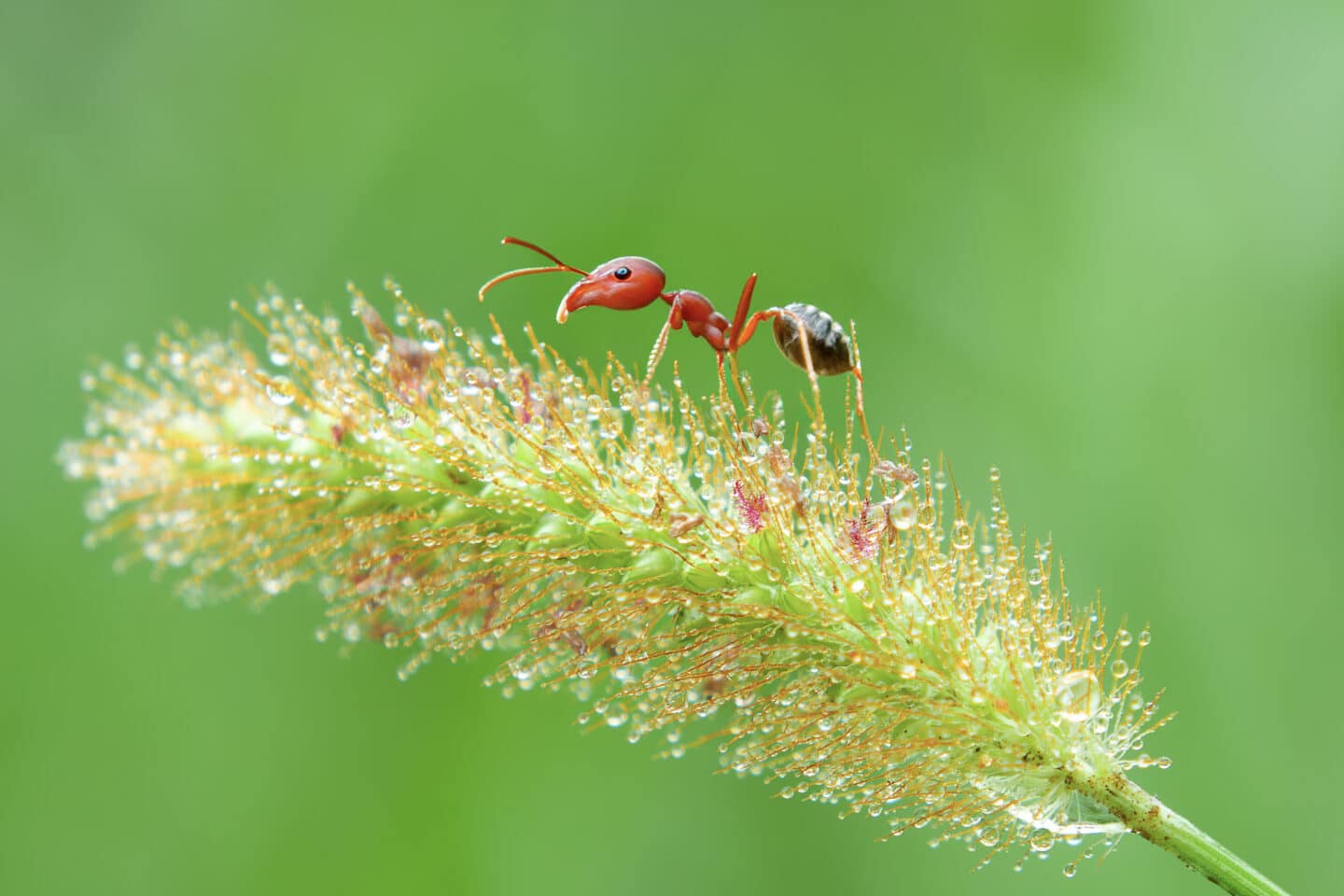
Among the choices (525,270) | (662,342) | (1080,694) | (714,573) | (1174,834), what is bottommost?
(1174,834)

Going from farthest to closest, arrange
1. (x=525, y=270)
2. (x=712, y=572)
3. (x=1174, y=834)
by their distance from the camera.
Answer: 1. (x=525, y=270)
2. (x=712, y=572)
3. (x=1174, y=834)

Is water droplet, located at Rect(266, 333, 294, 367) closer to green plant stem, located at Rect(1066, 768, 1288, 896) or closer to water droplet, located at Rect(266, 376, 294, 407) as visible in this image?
water droplet, located at Rect(266, 376, 294, 407)

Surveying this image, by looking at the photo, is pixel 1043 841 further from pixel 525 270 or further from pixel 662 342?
pixel 525 270

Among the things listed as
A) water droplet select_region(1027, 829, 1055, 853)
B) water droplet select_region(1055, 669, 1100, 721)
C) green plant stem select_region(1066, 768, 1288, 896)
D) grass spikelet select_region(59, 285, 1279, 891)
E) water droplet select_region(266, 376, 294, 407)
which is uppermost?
water droplet select_region(266, 376, 294, 407)

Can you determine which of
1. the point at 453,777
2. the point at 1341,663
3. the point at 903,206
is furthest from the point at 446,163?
the point at 1341,663

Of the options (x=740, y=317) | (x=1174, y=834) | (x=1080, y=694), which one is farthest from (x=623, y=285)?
(x=1174, y=834)

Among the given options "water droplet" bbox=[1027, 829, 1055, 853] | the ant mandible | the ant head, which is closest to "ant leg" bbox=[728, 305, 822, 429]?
the ant mandible

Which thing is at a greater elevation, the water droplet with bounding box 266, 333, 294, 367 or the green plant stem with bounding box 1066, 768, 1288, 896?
the water droplet with bounding box 266, 333, 294, 367
